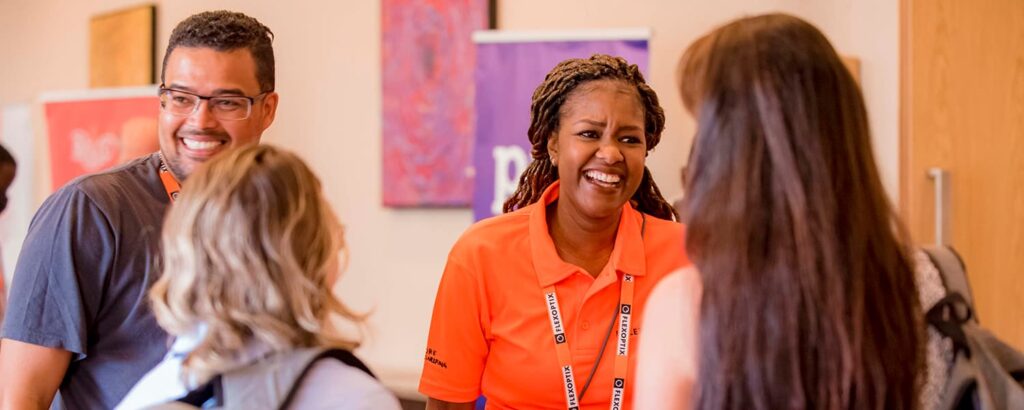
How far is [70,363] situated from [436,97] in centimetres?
318

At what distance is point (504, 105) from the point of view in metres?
4.29

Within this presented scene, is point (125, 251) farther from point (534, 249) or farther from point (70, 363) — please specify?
point (534, 249)

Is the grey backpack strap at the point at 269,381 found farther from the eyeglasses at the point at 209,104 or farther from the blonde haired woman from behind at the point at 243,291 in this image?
the eyeglasses at the point at 209,104

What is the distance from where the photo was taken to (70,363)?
186 centimetres

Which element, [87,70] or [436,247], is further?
[87,70]

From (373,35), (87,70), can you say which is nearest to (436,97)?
(373,35)

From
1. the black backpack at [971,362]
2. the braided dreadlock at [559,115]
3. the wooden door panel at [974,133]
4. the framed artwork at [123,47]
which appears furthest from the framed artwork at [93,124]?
the black backpack at [971,362]

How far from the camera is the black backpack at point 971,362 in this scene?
137cm

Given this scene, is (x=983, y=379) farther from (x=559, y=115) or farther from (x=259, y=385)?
(x=559, y=115)

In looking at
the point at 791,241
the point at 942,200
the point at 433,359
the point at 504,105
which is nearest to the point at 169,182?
the point at 433,359

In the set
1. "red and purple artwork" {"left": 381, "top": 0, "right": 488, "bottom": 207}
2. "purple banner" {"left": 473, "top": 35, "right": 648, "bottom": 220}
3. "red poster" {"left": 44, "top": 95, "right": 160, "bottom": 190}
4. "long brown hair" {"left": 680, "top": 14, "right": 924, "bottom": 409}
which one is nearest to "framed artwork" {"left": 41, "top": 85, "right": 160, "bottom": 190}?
"red poster" {"left": 44, "top": 95, "right": 160, "bottom": 190}

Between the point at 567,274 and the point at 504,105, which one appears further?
the point at 504,105

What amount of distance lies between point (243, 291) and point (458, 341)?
845 millimetres

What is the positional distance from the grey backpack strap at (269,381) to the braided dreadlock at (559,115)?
3.88ft
